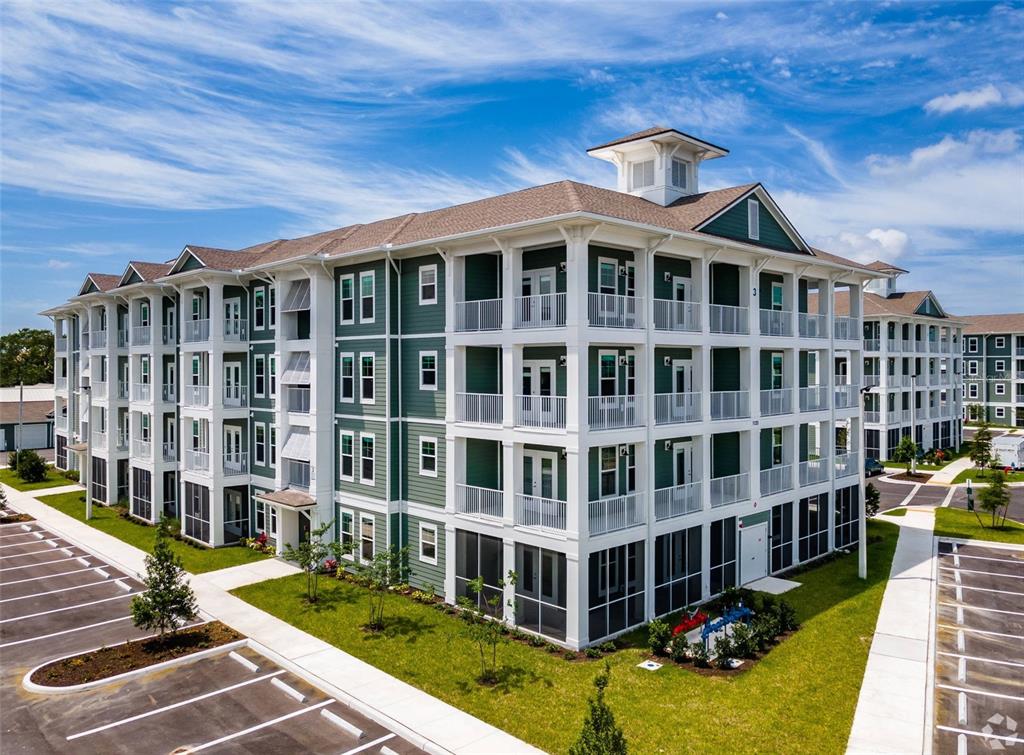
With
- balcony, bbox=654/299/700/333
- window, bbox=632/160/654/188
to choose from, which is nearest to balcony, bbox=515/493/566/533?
balcony, bbox=654/299/700/333

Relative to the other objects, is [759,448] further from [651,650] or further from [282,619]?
[282,619]

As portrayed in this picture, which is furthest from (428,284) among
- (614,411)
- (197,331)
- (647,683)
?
(197,331)

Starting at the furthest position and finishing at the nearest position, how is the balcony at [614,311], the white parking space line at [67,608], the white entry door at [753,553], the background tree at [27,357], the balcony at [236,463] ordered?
the background tree at [27,357]
the balcony at [236,463]
the white entry door at [753,553]
the white parking space line at [67,608]
the balcony at [614,311]

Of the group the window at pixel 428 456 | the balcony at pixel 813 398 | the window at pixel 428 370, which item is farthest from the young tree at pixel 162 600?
the balcony at pixel 813 398

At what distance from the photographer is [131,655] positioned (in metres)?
18.5

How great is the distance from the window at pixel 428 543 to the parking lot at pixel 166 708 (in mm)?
6308

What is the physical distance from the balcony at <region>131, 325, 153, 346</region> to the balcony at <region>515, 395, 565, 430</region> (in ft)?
79.5

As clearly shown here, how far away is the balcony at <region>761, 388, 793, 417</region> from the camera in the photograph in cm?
2530

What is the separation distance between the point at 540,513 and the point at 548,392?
401 centimetres

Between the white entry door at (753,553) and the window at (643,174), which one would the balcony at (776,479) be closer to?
the white entry door at (753,553)

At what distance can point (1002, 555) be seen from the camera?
1106 inches

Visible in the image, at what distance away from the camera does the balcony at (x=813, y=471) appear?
27.4 meters

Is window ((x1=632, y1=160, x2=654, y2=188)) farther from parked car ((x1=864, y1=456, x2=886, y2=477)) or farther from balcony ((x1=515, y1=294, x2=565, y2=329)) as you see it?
parked car ((x1=864, y1=456, x2=886, y2=477))

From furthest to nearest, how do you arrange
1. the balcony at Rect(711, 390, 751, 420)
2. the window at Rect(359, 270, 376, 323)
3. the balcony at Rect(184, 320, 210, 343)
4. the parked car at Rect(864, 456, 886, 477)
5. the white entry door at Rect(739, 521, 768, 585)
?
the parked car at Rect(864, 456, 886, 477)
the balcony at Rect(184, 320, 210, 343)
the window at Rect(359, 270, 376, 323)
the white entry door at Rect(739, 521, 768, 585)
the balcony at Rect(711, 390, 751, 420)
